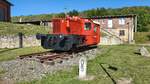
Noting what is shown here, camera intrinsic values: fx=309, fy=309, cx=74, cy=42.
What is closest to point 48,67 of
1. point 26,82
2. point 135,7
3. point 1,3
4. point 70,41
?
point 26,82

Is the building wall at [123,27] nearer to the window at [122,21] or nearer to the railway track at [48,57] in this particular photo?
the window at [122,21]

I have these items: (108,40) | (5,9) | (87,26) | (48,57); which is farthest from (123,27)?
(48,57)

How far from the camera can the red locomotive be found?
67.8ft

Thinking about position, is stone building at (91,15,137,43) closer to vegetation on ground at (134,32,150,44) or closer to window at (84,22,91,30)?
vegetation on ground at (134,32,150,44)

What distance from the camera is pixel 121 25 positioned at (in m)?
57.7

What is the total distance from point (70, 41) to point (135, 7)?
91066 mm

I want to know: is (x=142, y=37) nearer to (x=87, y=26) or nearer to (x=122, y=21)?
(x=122, y=21)

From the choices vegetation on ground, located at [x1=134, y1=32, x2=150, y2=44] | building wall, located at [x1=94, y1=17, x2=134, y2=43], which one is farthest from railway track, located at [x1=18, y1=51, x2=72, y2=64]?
vegetation on ground, located at [x1=134, y1=32, x2=150, y2=44]

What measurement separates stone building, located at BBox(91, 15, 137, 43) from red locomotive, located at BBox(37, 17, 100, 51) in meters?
31.0

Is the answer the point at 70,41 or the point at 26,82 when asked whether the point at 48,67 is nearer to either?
the point at 26,82

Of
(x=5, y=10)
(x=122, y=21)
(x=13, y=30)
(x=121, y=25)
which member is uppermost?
(x=5, y=10)

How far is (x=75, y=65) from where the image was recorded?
586 inches

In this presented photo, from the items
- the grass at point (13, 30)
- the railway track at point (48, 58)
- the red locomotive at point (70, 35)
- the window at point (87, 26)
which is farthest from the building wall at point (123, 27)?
the railway track at point (48, 58)

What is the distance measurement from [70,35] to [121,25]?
38.3 m
